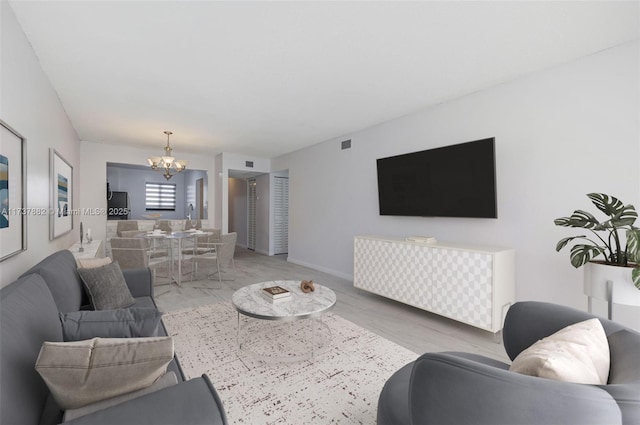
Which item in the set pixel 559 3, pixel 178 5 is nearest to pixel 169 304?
pixel 178 5

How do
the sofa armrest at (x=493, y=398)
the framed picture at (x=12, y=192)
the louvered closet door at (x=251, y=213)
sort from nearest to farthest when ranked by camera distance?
the sofa armrest at (x=493, y=398) → the framed picture at (x=12, y=192) → the louvered closet door at (x=251, y=213)

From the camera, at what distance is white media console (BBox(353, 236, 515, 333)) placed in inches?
109

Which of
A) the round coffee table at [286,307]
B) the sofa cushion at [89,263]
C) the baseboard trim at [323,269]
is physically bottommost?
the baseboard trim at [323,269]

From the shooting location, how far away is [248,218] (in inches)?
350

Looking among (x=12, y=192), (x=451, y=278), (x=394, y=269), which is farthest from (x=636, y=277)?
(x=12, y=192)

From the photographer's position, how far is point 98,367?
95 cm

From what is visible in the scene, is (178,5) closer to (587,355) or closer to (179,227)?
(587,355)

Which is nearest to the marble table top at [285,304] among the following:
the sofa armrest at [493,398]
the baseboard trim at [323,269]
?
the sofa armrest at [493,398]

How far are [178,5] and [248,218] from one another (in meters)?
7.23

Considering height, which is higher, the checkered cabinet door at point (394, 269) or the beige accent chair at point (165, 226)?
the beige accent chair at point (165, 226)

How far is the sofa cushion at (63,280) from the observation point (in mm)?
1716

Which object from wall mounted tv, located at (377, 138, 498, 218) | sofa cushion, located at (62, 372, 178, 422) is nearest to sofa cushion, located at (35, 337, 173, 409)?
sofa cushion, located at (62, 372, 178, 422)

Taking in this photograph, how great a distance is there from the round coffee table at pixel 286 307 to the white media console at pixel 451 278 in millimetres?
1150

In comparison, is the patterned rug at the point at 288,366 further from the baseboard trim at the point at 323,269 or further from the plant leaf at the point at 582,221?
the baseboard trim at the point at 323,269
